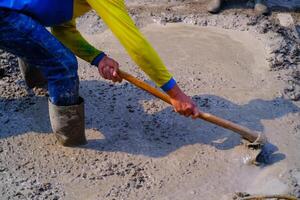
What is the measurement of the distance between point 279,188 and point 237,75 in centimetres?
140

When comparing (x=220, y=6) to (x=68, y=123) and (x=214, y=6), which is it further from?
(x=68, y=123)

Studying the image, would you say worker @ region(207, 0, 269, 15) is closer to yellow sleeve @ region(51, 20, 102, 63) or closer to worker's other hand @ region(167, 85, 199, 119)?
yellow sleeve @ region(51, 20, 102, 63)

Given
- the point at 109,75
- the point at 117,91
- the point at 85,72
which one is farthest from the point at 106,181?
the point at 85,72

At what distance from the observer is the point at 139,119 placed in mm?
4043

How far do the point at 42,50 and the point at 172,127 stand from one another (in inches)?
49.1

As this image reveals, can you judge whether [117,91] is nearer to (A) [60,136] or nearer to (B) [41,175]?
(A) [60,136]

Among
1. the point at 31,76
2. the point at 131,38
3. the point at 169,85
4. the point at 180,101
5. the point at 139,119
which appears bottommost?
the point at 139,119

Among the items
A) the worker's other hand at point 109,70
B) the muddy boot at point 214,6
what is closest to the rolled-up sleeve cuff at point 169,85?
the worker's other hand at point 109,70

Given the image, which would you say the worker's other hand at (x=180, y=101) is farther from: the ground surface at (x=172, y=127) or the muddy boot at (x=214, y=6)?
the muddy boot at (x=214, y=6)

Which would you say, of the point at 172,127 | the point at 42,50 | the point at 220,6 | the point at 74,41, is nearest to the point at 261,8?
the point at 220,6

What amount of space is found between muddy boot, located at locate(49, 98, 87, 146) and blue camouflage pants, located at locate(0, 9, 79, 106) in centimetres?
8

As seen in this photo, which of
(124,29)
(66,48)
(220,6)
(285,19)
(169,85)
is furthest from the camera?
(220,6)

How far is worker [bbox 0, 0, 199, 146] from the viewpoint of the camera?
2990 mm

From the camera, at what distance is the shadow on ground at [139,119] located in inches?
151
